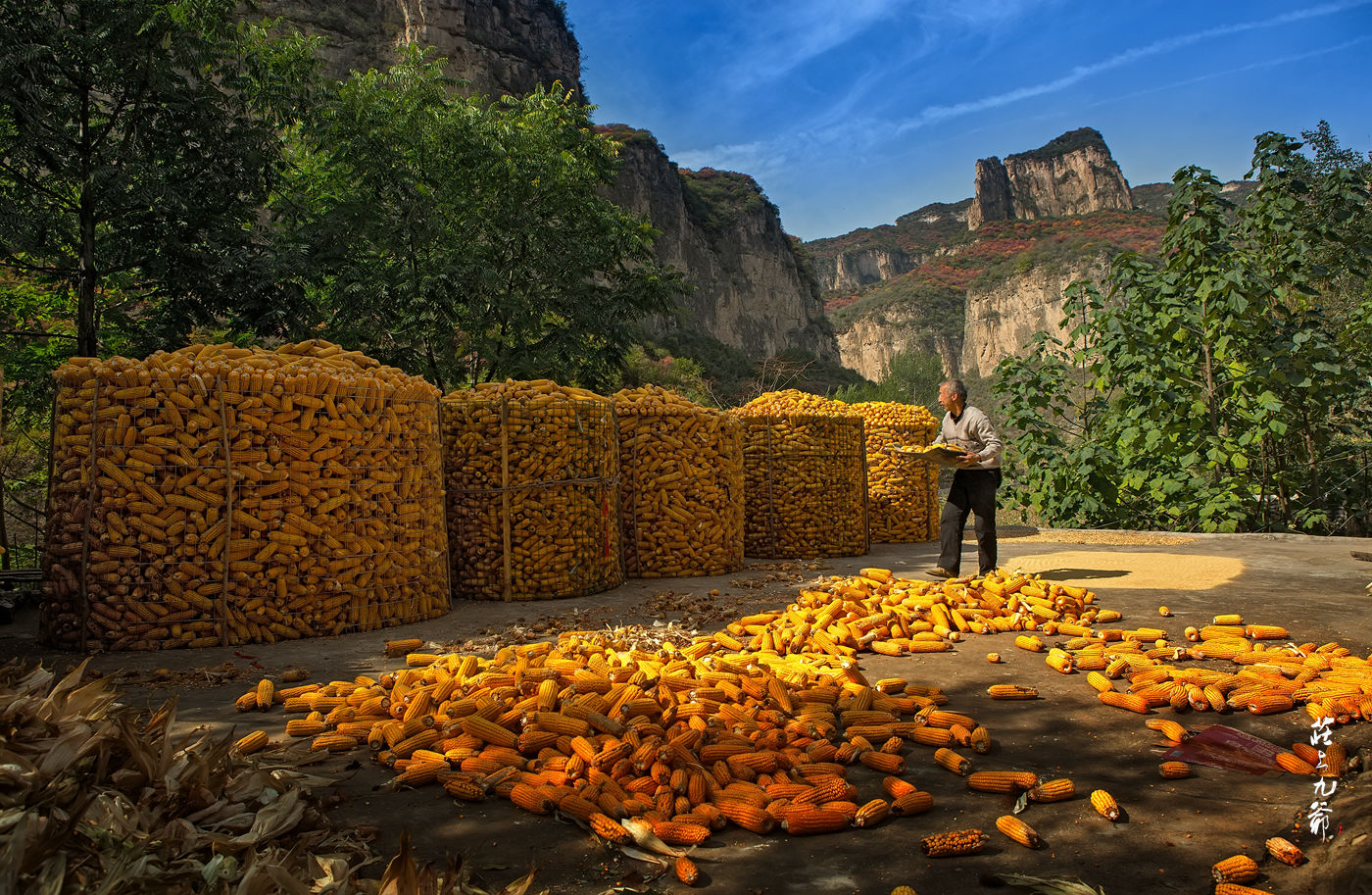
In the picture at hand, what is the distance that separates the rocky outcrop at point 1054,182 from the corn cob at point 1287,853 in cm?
9063

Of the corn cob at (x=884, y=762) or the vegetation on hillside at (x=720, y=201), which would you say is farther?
the vegetation on hillside at (x=720, y=201)

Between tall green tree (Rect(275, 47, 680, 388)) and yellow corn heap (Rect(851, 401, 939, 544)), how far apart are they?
23.8ft

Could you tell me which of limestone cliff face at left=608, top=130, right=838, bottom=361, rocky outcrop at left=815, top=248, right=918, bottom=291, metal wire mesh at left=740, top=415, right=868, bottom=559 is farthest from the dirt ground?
rocky outcrop at left=815, top=248, right=918, bottom=291

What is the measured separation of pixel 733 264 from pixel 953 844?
5477cm

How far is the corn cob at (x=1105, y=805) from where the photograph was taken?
260cm

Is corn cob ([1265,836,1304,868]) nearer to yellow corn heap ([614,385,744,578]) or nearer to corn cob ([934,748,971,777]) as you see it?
corn cob ([934,748,971,777])

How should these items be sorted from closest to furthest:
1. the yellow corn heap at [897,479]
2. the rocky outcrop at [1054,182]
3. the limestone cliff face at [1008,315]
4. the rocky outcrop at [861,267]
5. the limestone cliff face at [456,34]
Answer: the yellow corn heap at [897,479]
the limestone cliff face at [456,34]
the limestone cliff face at [1008,315]
the rocky outcrop at [1054,182]
the rocky outcrop at [861,267]

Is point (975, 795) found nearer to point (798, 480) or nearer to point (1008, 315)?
point (798, 480)

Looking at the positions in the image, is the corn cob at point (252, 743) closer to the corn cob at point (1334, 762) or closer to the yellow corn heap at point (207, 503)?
the yellow corn heap at point (207, 503)

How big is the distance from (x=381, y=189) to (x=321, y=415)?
12244mm

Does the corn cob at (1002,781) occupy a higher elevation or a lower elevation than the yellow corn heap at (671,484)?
lower

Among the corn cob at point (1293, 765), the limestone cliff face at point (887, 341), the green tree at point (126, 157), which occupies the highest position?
the limestone cliff face at point (887, 341)

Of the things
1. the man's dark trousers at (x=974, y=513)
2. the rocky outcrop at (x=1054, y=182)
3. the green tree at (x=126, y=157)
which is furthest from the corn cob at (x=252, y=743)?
the rocky outcrop at (x=1054, y=182)

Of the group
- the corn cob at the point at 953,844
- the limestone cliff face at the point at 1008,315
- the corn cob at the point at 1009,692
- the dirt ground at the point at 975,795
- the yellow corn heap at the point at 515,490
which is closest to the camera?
the dirt ground at the point at 975,795
